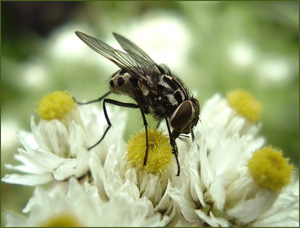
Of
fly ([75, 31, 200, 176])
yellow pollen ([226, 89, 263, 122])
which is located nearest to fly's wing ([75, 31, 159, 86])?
fly ([75, 31, 200, 176])

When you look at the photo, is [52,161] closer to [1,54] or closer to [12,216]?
[12,216]

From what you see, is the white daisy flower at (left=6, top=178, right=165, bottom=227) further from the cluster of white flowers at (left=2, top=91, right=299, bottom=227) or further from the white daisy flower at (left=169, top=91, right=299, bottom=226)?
the white daisy flower at (left=169, top=91, right=299, bottom=226)

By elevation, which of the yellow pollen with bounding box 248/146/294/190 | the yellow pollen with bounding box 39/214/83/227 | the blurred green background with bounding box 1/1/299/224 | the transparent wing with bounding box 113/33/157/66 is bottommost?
the yellow pollen with bounding box 39/214/83/227

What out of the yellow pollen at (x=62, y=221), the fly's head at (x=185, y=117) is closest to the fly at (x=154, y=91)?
the fly's head at (x=185, y=117)

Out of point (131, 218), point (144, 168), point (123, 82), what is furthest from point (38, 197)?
point (123, 82)

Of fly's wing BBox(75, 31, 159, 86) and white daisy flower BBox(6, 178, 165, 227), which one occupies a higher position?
fly's wing BBox(75, 31, 159, 86)

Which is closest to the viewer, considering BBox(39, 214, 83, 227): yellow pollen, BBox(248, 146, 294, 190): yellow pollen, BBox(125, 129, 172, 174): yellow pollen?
BBox(39, 214, 83, 227): yellow pollen

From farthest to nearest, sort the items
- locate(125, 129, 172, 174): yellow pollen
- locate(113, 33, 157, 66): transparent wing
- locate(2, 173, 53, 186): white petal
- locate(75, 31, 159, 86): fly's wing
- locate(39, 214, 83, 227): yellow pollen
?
locate(113, 33, 157, 66): transparent wing → locate(75, 31, 159, 86): fly's wing → locate(2, 173, 53, 186): white petal → locate(125, 129, 172, 174): yellow pollen → locate(39, 214, 83, 227): yellow pollen

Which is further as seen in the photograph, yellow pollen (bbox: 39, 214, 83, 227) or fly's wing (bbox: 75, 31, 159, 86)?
fly's wing (bbox: 75, 31, 159, 86)

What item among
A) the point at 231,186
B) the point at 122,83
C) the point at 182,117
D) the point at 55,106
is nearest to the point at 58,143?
the point at 55,106
